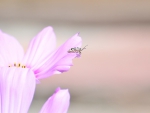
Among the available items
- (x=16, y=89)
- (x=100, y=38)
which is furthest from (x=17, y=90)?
(x=100, y=38)

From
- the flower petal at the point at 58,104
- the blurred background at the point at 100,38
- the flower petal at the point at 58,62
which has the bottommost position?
the flower petal at the point at 58,104

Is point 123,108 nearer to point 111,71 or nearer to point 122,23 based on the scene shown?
point 111,71

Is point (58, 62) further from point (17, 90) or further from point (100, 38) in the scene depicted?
point (100, 38)

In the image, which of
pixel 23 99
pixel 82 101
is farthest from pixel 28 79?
pixel 82 101

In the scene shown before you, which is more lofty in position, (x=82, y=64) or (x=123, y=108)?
(x=82, y=64)

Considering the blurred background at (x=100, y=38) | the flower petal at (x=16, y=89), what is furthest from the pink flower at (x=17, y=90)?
the blurred background at (x=100, y=38)

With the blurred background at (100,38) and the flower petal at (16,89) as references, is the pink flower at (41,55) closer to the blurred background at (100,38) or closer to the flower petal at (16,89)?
the flower petal at (16,89)

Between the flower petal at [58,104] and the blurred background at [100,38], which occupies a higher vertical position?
the blurred background at [100,38]

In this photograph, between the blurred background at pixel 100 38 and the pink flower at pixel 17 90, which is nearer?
the pink flower at pixel 17 90
